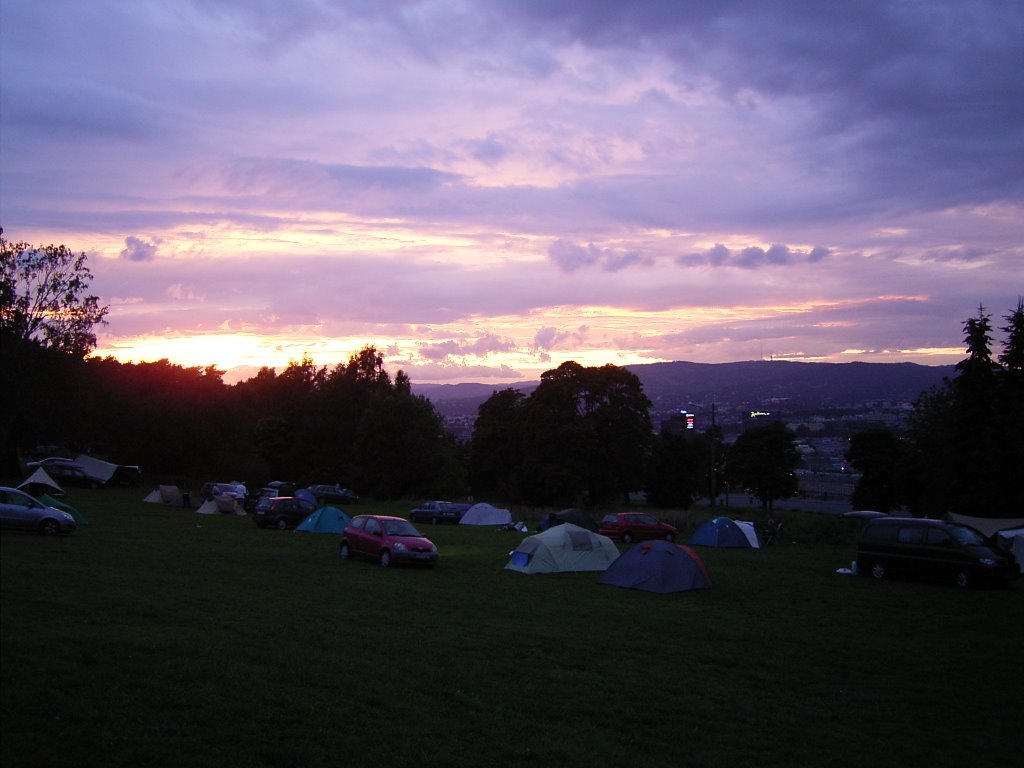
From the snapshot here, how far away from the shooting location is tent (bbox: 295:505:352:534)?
35.2 metres

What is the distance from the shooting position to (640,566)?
21.7 metres

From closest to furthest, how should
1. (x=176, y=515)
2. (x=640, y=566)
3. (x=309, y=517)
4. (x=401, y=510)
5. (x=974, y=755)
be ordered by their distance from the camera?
(x=974, y=755) < (x=640, y=566) < (x=309, y=517) < (x=176, y=515) < (x=401, y=510)

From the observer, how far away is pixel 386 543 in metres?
23.9

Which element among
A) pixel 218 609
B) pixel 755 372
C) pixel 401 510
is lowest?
pixel 401 510

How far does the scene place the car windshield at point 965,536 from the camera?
78.0ft

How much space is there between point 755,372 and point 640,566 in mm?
182295

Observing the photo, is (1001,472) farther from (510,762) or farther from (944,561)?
(510,762)

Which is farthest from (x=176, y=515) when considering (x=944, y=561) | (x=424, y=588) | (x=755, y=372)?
(x=755, y=372)

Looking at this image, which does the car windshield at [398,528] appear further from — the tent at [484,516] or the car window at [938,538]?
the tent at [484,516]

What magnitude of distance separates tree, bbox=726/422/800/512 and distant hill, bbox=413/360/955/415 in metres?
86.1

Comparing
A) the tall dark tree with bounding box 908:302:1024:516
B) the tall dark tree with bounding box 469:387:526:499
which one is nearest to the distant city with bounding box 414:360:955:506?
the tall dark tree with bounding box 469:387:526:499

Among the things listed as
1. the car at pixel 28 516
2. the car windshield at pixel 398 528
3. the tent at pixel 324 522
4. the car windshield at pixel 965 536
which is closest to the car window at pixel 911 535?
the car windshield at pixel 965 536

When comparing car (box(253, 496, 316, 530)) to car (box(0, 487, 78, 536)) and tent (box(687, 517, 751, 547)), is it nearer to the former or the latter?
car (box(0, 487, 78, 536))

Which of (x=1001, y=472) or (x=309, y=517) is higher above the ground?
(x=1001, y=472)
